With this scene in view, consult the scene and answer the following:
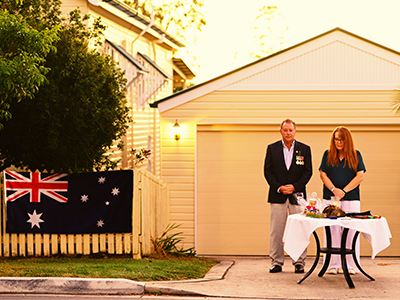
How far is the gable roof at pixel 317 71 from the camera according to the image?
11.9m

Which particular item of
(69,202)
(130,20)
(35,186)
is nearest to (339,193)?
(69,202)

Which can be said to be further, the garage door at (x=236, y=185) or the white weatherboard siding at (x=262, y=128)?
the garage door at (x=236, y=185)

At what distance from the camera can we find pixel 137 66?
1430 centimetres

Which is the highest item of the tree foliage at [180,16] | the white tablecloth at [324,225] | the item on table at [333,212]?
the tree foliage at [180,16]

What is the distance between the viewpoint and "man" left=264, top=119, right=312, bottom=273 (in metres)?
8.26

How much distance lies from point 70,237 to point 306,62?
19.6 ft

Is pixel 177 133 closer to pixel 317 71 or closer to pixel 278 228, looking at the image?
pixel 317 71

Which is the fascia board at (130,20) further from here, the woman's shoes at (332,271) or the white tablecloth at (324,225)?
the woman's shoes at (332,271)

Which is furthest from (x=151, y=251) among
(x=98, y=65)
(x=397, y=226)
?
(x=397, y=226)

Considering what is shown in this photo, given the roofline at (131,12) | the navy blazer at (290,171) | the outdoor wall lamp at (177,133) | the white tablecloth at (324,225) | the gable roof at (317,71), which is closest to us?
the white tablecloth at (324,225)

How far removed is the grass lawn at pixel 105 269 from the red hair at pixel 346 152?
2.42m

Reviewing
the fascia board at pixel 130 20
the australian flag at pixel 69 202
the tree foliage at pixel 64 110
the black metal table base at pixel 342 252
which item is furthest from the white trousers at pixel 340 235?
the fascia board at pixel 130 20

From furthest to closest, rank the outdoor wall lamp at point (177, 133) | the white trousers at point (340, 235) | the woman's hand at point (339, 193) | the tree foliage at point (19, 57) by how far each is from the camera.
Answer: the outdoor wall lamp at point (177, 133), the white trousers at point (340, 235), the woman's hand at point (339, 193), the tree foliage at point (19, 57)

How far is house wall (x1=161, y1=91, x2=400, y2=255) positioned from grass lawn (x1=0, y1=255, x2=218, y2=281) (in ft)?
10.7
